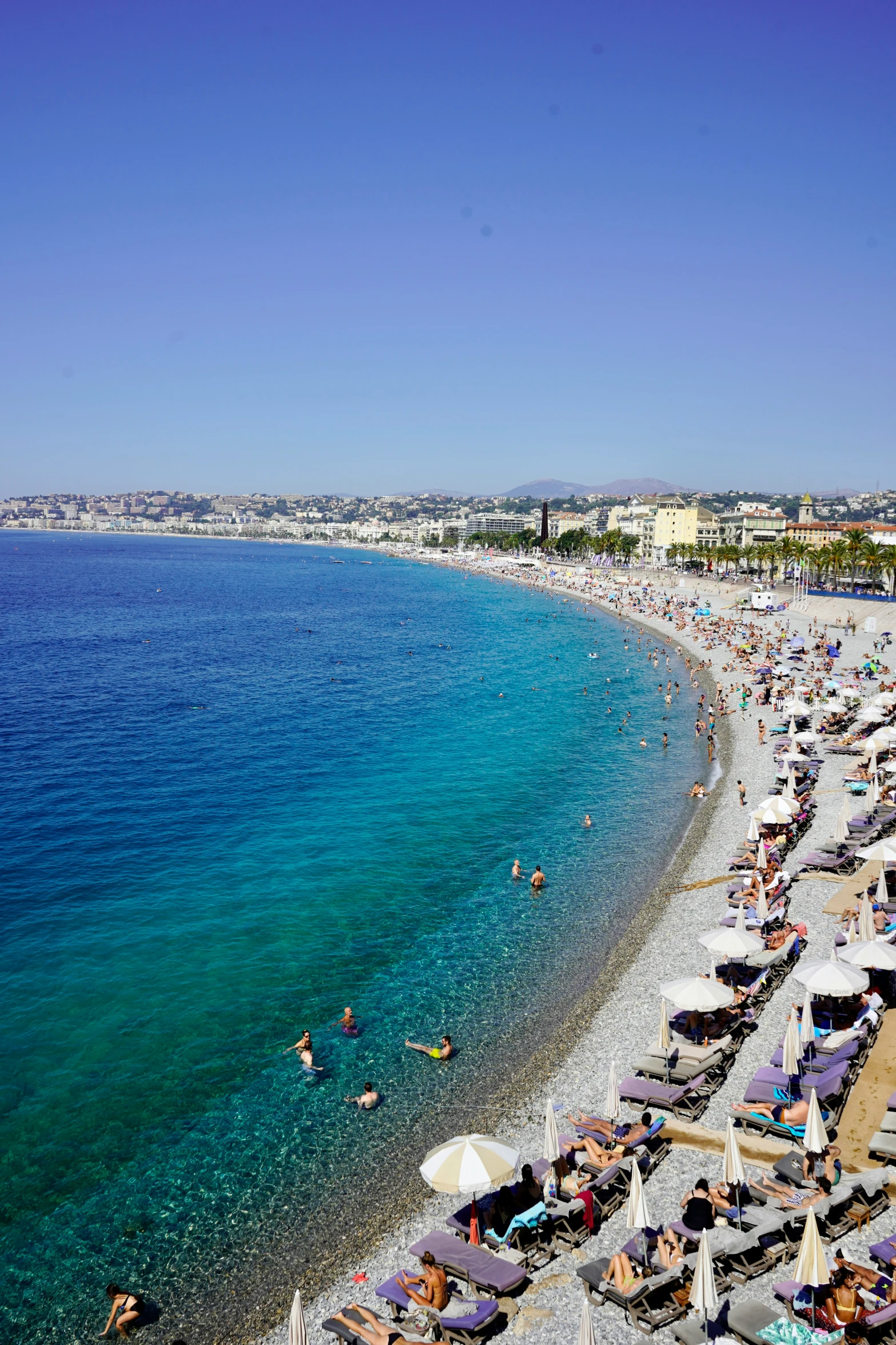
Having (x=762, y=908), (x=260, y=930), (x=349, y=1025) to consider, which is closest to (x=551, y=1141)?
(x=349, y=1025)

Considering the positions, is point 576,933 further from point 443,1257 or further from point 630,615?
point 630,615

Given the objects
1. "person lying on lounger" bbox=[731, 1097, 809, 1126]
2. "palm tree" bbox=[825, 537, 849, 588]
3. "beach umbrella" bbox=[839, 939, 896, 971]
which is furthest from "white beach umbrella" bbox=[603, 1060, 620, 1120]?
"palm tree" bbox=[825, 537, 849, 588]

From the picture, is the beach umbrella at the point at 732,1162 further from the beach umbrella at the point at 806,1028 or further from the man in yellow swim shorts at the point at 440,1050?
the man in yellow swim shorts at the point at 440,1050

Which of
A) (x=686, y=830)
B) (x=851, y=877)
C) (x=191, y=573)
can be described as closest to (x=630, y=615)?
(x=686, y=830)

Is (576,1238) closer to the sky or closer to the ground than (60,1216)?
closer to the sky

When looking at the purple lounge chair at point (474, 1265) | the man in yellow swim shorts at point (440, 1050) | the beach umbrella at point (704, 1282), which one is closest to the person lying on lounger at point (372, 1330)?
the purple lounge chair at point (474, 1265)

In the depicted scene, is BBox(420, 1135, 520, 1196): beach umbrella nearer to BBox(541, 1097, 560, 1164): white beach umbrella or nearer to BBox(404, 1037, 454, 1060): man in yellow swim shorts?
BBox(541, 1097, 560, 1164): white beach umbrella
